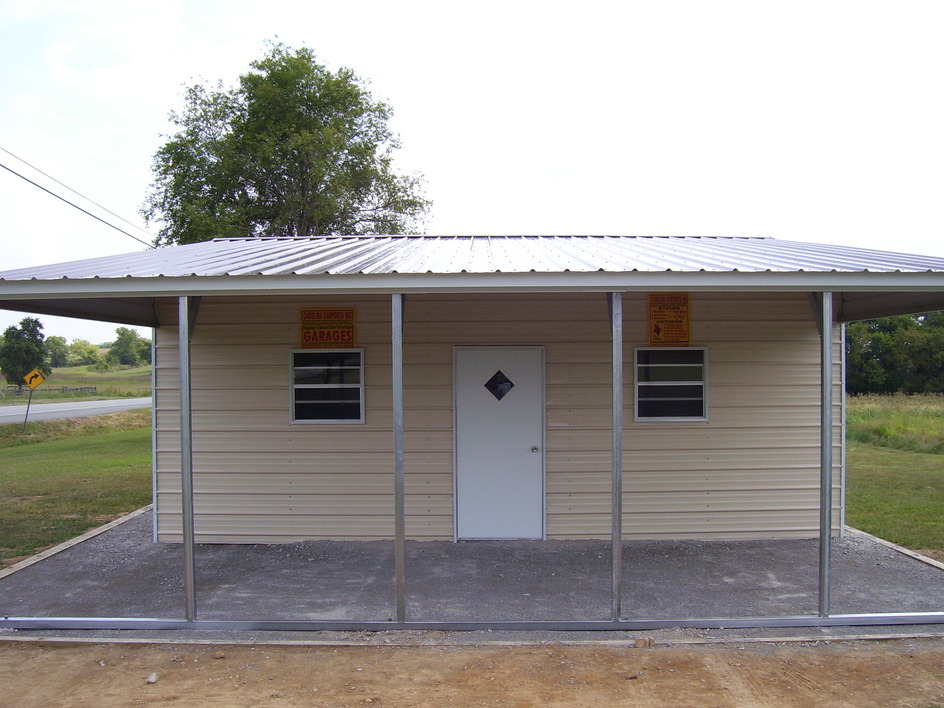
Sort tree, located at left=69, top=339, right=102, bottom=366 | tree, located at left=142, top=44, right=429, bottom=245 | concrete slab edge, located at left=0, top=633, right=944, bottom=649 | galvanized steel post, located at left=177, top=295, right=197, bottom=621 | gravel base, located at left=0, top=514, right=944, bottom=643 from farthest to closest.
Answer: tree, located at left=69, top=339, right=102, bottom=366, tree, located at left=142, top=44, right=429, bottom=245, gravel base, located at left=0, top=514, right=944, bottom=643, galvanized steel post, located at left=177, top=295, right=197, bottom=621, concrete slab edge, located at left=0, top=633, right=944, bottom=649

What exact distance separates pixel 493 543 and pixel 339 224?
1730cm

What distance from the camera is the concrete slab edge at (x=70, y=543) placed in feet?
21.6

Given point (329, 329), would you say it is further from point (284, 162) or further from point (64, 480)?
point (284, 162)

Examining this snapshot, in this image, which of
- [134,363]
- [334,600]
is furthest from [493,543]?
[134,363]

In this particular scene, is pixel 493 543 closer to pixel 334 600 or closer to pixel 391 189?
pixel 334 600

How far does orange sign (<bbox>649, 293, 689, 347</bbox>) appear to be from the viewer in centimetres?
728

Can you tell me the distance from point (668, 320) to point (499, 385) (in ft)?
6.05

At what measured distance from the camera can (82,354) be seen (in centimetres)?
7838

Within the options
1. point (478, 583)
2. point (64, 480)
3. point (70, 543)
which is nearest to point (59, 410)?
point (64, 480)

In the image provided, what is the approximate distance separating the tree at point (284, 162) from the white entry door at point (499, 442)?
14.4 meters

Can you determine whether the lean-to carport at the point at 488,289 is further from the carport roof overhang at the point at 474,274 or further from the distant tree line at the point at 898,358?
the distant tree line at the point at 898,358

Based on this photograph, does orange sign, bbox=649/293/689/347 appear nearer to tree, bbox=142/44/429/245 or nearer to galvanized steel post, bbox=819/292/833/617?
galvanized steel post, bbox=819/292/833/617

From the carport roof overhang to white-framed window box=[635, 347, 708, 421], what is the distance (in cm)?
109

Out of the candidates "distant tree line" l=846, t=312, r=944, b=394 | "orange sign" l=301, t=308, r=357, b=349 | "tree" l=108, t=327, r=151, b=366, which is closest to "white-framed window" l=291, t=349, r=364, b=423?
"orange sign" l=301, t=308, r=357, b=349
